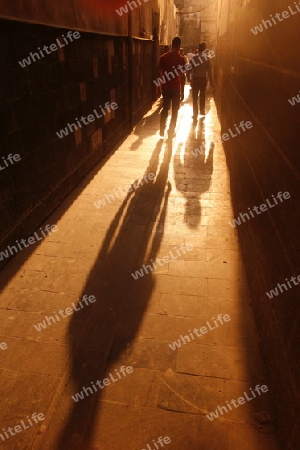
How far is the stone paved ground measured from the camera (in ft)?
7.60

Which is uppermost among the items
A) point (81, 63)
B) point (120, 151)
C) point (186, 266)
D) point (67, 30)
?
point (67, 30)

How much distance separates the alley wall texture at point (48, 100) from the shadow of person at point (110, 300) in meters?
1.18

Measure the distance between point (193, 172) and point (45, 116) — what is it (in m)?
3.27

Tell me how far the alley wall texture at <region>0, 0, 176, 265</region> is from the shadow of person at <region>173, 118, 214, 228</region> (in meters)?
1.88

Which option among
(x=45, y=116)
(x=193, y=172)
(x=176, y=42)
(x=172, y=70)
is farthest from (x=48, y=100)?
(x=176, y=42)

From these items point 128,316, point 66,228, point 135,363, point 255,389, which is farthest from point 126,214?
point 255,389

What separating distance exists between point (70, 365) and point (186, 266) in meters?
1.80

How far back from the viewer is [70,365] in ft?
9.08

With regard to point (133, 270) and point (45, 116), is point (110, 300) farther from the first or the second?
point (45, 116)

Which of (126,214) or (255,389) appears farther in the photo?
(126,214)

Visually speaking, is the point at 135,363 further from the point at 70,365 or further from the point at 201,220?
the point at 201,220

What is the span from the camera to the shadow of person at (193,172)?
534 centimetres

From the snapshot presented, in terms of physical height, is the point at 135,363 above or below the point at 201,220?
below

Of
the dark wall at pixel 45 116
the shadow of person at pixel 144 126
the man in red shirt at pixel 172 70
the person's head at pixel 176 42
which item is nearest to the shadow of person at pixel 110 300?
the dark wall at pixel 45 116
